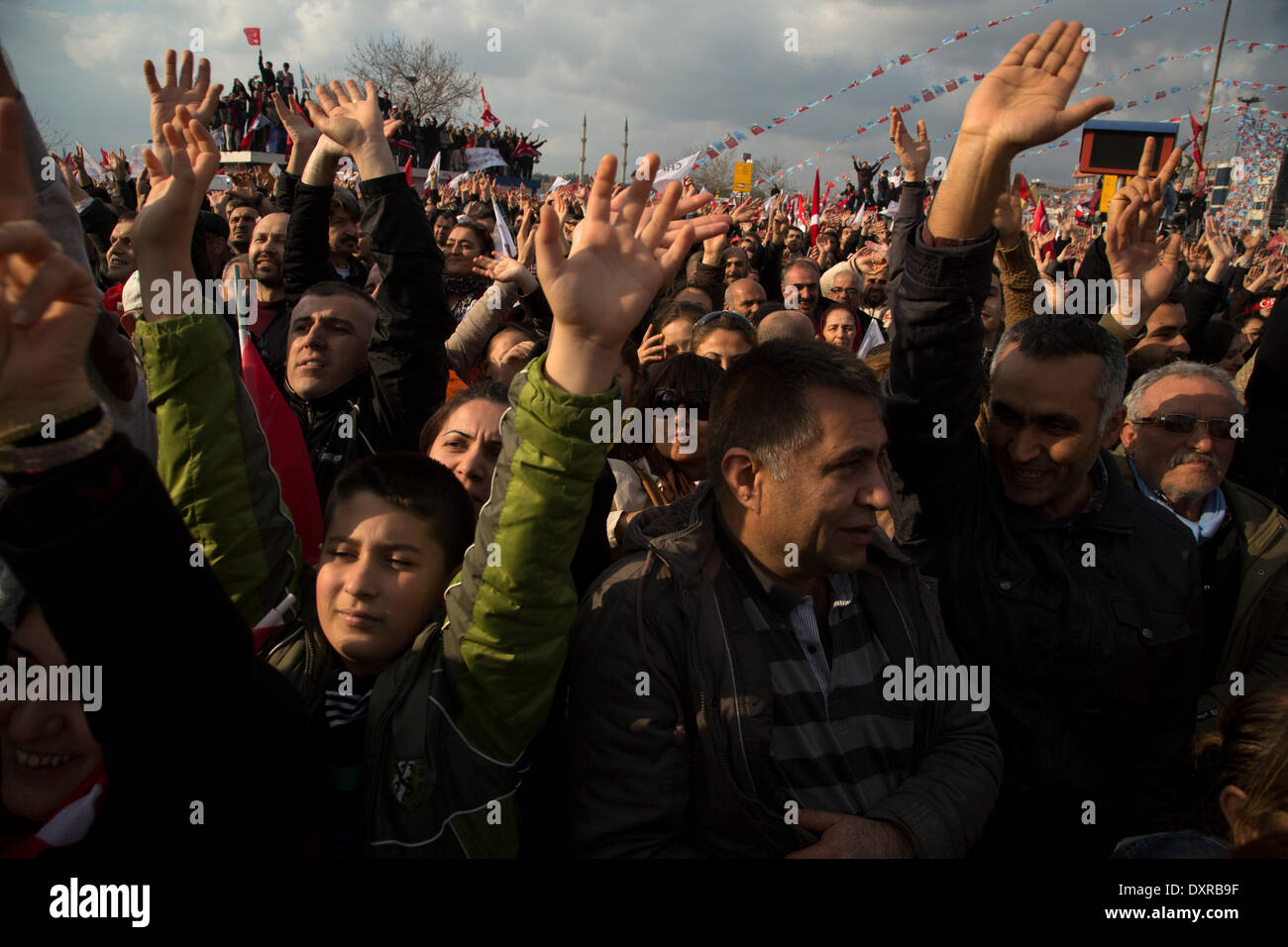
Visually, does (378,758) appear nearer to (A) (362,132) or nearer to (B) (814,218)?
(A) (362,132)

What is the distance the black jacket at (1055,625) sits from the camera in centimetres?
216

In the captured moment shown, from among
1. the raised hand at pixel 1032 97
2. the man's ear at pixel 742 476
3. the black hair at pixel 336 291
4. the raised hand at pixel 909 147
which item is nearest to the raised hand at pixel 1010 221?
the raised hand at pixel 909 147

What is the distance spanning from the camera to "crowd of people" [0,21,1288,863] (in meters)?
1.18

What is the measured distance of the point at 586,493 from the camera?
153 cm

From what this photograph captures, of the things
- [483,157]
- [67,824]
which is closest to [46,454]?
[67,824]

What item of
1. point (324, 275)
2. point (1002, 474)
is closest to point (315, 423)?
point (324, 275)

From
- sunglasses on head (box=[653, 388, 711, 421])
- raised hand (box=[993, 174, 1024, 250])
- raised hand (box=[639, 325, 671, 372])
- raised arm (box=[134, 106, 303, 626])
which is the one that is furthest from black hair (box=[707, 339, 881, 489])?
raised hand (box=[639, 325, 671, 372])

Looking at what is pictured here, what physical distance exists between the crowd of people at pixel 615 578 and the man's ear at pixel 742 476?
1 centimetres

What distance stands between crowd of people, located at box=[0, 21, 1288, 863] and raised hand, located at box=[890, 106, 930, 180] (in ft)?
5.04

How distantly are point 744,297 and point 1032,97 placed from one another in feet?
13.1

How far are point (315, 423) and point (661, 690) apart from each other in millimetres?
1947

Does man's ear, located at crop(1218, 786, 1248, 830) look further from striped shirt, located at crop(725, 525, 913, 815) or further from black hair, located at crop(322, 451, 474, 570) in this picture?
black hair, located at crop(322, 451, 474, 570)

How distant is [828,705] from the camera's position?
1.86 m
